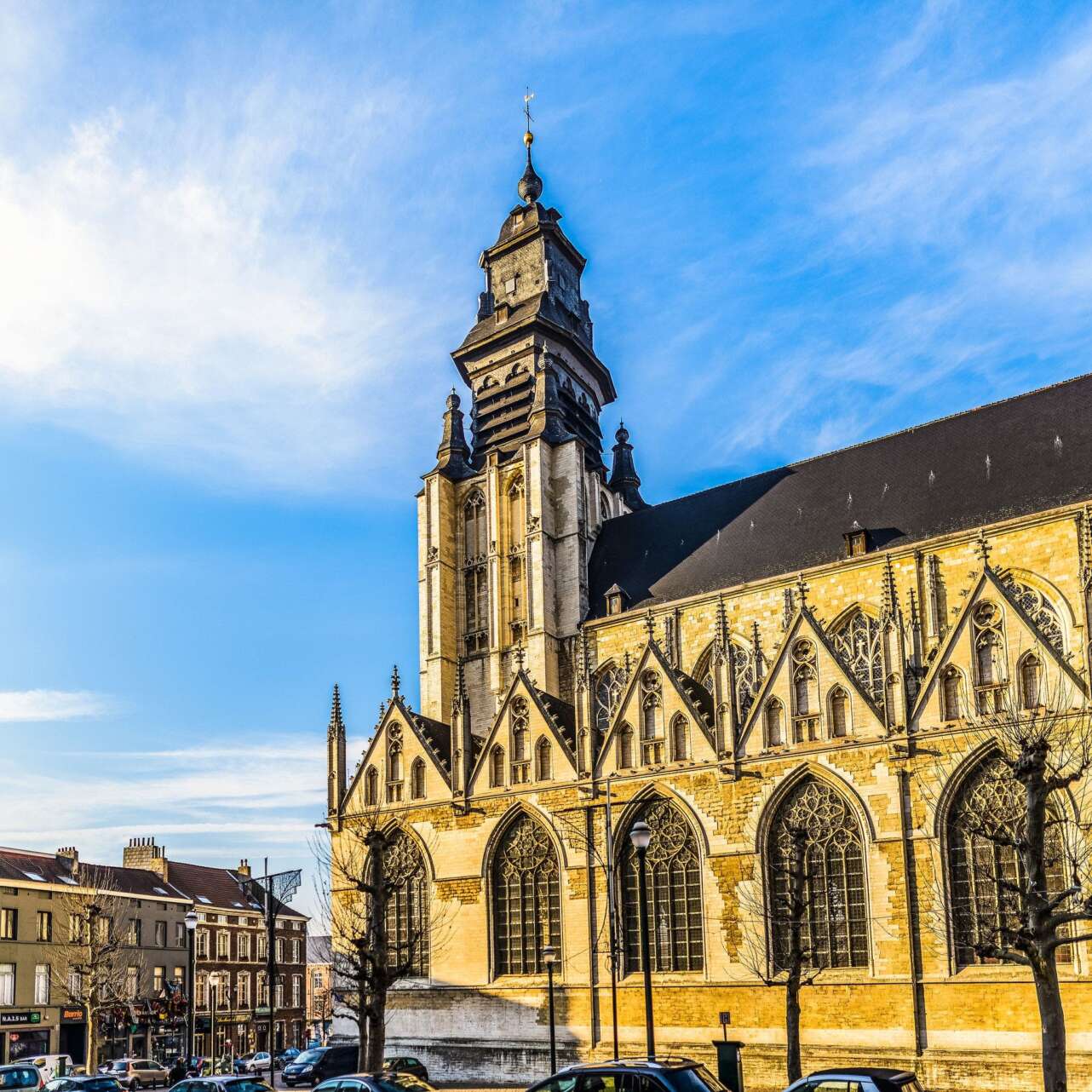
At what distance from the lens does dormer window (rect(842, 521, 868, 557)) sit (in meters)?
32.4

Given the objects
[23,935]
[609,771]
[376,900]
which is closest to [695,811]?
[609,771]

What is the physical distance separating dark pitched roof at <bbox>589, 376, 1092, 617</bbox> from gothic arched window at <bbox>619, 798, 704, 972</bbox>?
24.4ft

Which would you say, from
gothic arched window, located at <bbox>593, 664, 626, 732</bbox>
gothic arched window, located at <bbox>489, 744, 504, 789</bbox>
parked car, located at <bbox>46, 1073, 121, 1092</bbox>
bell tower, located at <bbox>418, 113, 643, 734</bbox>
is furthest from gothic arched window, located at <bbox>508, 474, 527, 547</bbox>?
parked car, located at <bbox>46, 1073, 121, 1092</bbox>

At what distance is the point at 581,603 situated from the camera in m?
38.1

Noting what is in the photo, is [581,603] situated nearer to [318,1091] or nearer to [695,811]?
[695,811]

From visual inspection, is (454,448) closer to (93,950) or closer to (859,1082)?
(93,950)

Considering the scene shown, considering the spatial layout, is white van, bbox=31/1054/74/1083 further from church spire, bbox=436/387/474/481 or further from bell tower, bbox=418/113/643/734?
church spire, bbox=436/387/474/481

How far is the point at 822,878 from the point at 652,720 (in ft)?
20.3

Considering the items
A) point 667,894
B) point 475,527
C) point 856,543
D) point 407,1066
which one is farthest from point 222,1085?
point 475,527

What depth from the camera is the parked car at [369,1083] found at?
17.4 metres

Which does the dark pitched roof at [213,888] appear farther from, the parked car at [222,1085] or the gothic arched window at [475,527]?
the parked car at [222,1085]

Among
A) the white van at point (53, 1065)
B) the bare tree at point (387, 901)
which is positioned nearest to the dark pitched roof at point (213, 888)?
the white van at point (53, 1065)

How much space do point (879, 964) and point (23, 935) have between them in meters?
39.2

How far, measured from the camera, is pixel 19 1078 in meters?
27.5
